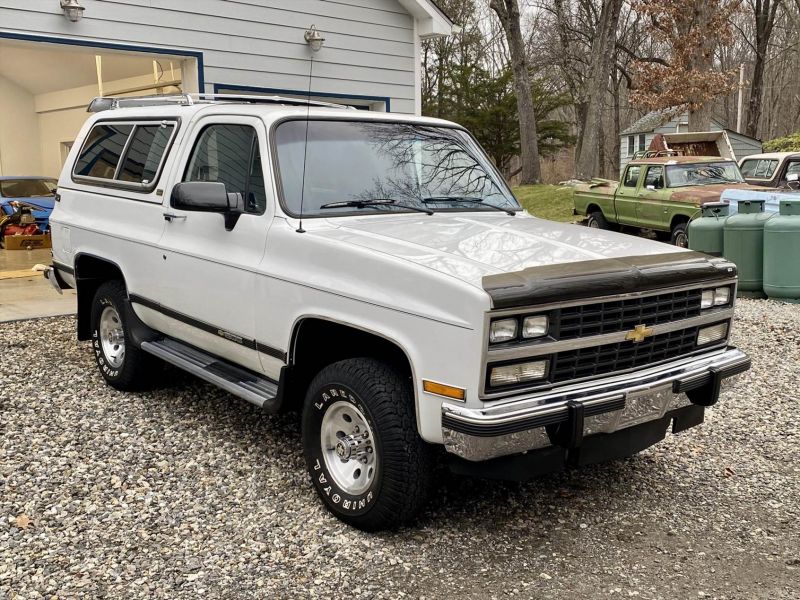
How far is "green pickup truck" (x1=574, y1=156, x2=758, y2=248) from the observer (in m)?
13.6

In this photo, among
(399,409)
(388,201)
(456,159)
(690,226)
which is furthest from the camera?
(690,226)

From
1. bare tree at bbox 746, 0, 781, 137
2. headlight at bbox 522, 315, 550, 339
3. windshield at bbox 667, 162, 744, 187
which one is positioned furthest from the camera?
bare tree at bbox 746, 0, 781, 137

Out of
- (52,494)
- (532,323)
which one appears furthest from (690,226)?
(52,494)

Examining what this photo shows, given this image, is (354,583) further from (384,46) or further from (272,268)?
(384,46)

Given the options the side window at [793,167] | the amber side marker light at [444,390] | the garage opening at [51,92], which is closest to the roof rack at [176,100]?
the amber side marker light at [444,390]

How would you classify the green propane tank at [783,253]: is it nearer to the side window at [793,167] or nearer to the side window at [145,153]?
the side window at [793,167]

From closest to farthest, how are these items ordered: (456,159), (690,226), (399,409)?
(399,409)
(456,159)
(690,226)

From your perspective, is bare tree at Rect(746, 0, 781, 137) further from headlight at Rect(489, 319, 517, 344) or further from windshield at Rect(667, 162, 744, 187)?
headlight at Rect(489, 319, 517, 344)

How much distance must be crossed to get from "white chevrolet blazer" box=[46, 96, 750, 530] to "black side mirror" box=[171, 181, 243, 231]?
0.01 m

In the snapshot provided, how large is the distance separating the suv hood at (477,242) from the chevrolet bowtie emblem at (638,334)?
377mm

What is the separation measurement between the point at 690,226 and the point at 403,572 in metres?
8.82

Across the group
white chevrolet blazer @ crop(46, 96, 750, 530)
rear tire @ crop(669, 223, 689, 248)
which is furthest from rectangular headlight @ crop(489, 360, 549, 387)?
rear tire @ crop(669, 223, 689, 248)

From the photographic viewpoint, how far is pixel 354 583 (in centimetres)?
343

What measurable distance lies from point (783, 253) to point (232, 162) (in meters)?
7.44
